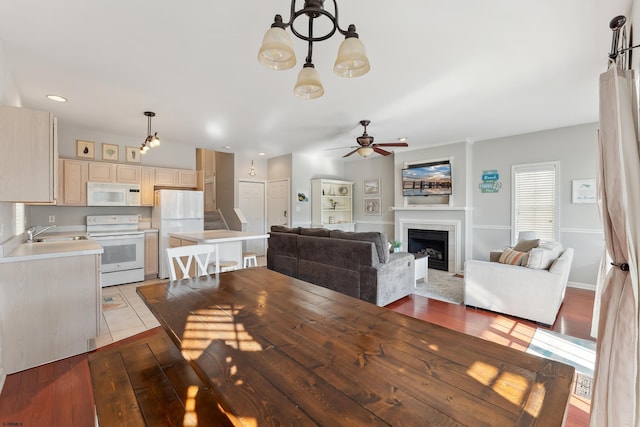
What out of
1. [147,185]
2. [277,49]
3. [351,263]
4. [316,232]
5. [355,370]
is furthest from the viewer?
[147,185]

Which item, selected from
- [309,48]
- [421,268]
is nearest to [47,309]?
[309,48]

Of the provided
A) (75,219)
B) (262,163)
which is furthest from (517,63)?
(75,219)

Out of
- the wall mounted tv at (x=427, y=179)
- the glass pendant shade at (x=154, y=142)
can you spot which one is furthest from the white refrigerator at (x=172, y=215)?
the wall mounted tv at (x=427, y=179)

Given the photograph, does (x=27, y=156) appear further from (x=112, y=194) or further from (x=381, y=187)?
(x=381, y=187)

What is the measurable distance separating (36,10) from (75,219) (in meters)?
3.88

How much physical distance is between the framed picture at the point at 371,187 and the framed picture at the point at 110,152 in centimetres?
545

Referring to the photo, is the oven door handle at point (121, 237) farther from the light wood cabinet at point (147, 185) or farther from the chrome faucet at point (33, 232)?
the light wood cabinet at point (147, 185)

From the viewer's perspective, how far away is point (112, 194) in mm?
4871

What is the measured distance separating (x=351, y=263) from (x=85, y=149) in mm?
4819

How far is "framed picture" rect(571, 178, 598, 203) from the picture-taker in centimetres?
441

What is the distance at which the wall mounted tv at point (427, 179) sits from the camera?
5.78m

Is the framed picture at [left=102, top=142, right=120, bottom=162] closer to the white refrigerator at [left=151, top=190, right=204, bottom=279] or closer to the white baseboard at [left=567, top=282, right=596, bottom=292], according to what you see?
the white refrigerator at [left=151, top=190, right=204, bottom=279]

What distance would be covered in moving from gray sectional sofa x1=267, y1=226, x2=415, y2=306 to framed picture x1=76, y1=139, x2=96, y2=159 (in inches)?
142

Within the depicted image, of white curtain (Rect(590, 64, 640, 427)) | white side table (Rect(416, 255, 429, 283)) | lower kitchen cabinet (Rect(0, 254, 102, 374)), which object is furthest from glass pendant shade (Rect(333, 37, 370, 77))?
white side table (Rect(416, 255, 429, 283))
